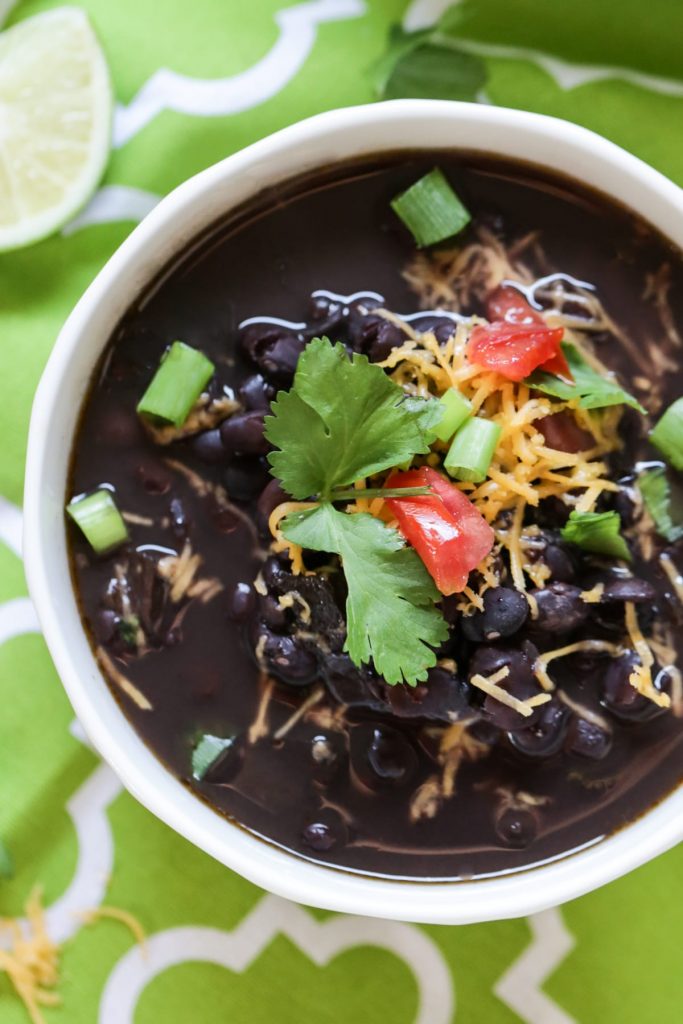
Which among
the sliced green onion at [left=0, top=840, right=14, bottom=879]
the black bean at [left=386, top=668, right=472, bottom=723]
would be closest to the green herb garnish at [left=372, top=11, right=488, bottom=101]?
the black bean at [left=386, top=668, right=472, bottom=723]

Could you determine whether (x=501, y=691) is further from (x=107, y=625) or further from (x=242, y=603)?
(x=107, y=625)

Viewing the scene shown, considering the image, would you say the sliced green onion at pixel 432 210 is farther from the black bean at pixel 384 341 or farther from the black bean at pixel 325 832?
the black bean at pixel 325 832

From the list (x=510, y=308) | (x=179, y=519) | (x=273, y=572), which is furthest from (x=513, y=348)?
(x=179, y=519)

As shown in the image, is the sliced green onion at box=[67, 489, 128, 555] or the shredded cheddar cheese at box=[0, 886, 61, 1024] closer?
the sliced green onion at box=[67, 489, 128, 555]

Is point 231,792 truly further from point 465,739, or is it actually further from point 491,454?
point 491,454

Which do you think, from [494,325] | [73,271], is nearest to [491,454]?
[494,325]

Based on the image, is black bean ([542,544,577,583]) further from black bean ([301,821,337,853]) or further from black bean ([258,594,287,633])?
black bean ([301,821,337,853])

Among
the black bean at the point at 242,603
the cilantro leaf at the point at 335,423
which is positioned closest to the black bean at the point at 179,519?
the black bean at the point at 242,603
